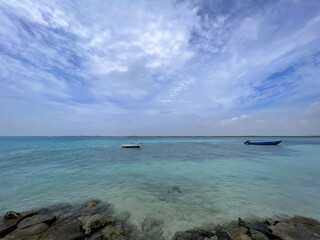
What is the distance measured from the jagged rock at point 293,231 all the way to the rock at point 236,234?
3.85 feet

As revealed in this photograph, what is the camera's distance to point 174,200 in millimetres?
7977

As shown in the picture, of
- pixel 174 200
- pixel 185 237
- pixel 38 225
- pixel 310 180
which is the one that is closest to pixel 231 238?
pixel 185 237

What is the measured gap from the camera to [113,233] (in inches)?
195

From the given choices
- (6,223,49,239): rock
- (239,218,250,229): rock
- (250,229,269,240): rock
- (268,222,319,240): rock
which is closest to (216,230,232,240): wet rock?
(250,229,269,240): rock

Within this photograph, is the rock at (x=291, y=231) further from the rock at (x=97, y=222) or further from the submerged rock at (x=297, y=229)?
the rock at (x=97, y=222)

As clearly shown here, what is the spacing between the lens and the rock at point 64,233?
4641 millimetres

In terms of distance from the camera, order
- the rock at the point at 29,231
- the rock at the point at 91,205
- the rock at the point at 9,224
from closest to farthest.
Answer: the rock at the point at 29,231
the rock at the point at 9,224
the rock at the point at 91,205

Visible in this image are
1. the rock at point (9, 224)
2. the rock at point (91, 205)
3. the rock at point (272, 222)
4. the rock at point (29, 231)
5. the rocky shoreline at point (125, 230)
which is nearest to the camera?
the rock at point (29, 231)

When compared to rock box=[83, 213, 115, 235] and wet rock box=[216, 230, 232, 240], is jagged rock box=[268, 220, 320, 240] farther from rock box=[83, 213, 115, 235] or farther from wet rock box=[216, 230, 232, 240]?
rock box=[83, 213, 115, 235]

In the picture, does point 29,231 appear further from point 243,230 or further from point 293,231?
point 293,231

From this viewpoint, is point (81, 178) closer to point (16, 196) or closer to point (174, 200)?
point (16, 196)

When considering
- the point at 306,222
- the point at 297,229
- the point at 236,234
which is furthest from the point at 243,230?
the point at 306,222

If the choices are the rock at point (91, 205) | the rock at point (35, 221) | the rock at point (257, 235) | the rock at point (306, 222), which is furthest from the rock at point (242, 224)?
the rock at point (35, 221)

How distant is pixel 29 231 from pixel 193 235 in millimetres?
6060
